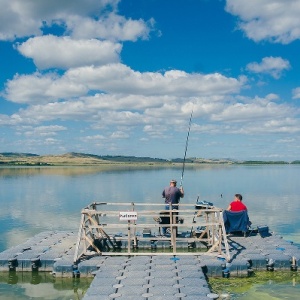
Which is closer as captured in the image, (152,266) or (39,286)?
(39,286)

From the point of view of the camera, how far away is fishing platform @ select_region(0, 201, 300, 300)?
9689mm

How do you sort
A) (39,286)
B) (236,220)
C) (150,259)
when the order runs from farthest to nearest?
(236,220), (150,259), (39,286)

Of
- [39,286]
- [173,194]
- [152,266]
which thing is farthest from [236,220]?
[39,286]

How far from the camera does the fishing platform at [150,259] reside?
9689 millimetres

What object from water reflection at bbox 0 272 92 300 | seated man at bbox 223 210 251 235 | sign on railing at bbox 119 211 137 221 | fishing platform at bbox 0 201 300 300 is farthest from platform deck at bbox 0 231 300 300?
sign on railing at bbox 119 211 137 221

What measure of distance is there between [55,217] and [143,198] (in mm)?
11109

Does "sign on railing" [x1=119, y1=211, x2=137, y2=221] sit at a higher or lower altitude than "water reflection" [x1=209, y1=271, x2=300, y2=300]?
higher

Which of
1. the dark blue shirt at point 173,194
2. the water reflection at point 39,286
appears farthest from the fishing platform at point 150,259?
the dark blue shirt at point 173,194

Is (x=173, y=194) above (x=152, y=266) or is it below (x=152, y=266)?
above

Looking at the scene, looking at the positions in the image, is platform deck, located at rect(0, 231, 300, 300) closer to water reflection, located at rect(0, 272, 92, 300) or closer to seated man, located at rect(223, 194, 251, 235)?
water reflection, located at rect(0, 272, 92, 300)

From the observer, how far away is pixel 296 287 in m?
10.8

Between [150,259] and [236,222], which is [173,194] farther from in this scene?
[150,259]

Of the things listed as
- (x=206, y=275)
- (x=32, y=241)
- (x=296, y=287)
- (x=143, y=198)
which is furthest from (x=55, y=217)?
(x=296, y=287)

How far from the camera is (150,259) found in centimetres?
1215
